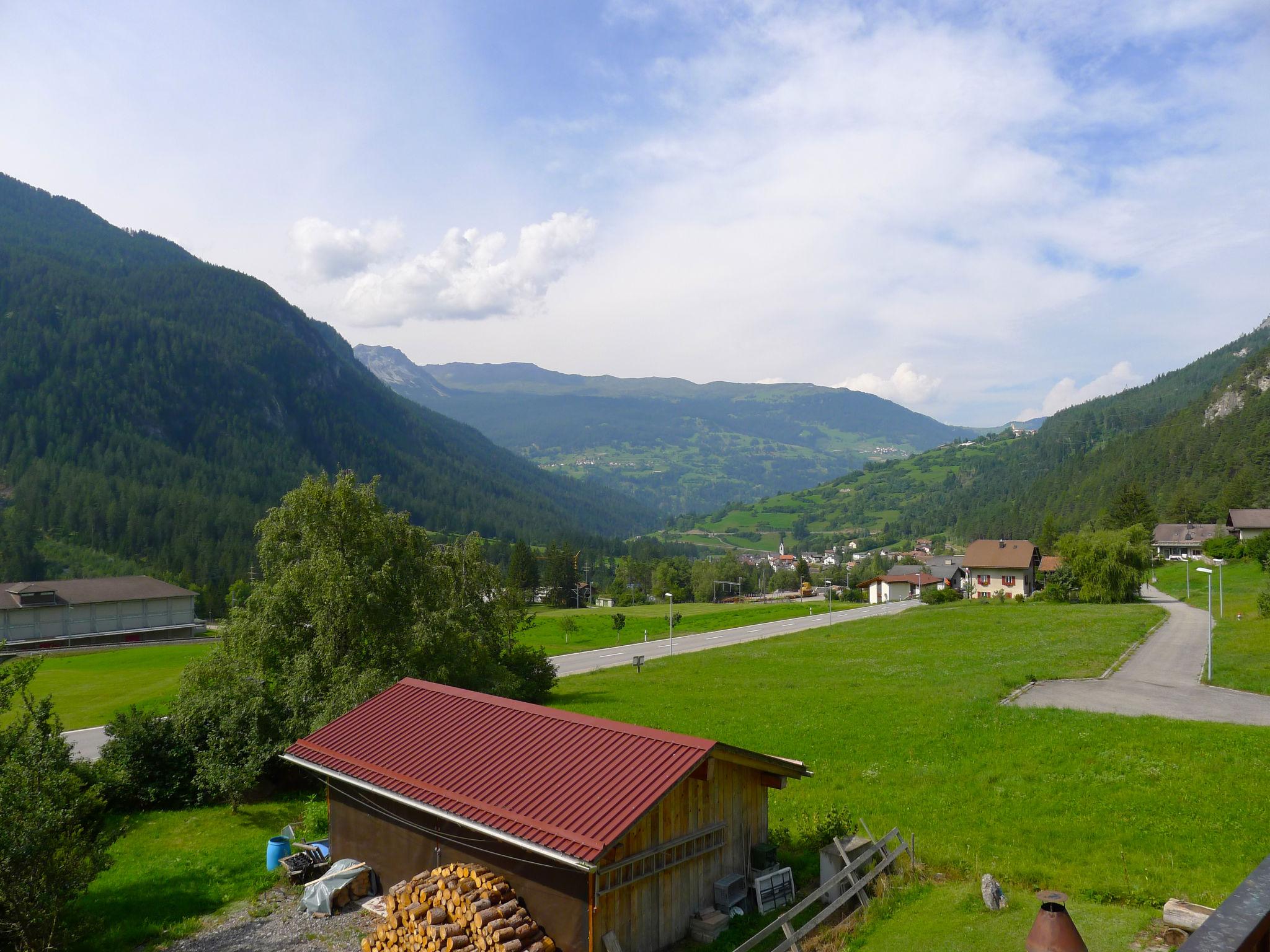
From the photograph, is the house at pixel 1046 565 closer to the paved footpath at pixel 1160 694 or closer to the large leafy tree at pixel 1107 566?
the large leafy tree at pixel 1107 566

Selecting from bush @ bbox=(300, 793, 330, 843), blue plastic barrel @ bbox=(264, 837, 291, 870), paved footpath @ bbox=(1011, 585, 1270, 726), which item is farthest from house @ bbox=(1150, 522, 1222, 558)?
blue plastic barrel @ bbox=(264, 837, 291, 870)

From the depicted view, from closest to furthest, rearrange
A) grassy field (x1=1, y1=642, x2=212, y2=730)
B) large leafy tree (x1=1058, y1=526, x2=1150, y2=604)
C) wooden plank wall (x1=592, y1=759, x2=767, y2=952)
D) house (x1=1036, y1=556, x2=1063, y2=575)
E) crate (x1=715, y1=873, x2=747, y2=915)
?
wooden plank wall (x1=592, y1=759, x2=767, y2=952) < crate (x1=715, y1=873, x2=747, y2=915) < grassy field (x1=1, y1=642, x2=212, y2=730) < large leafy tree (x1=1058, y1=526, x2=1150, y2=604) < house (x1=1036, y1=556, x2=1063, y2=575)

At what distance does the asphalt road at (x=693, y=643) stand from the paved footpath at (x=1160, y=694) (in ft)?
108

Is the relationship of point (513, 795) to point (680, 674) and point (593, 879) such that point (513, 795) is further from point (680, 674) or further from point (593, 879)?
point (680, 674)

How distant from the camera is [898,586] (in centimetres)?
12781

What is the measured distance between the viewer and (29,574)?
127 metres

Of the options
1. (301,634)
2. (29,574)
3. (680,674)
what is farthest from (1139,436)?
(29,574)

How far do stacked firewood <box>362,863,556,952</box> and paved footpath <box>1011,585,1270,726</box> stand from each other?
2649cm

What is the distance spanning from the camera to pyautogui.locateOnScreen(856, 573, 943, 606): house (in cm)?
12500

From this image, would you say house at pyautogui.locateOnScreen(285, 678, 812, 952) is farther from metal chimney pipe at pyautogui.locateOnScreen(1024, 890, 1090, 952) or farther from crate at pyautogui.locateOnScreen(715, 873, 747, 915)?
metal chimney pipe at pyautogui.locateOnScreen(1024, 890, 1090, 952)

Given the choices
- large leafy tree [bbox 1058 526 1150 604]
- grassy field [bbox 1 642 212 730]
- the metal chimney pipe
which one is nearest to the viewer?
the metal chimney pipe

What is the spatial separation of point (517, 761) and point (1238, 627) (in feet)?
179

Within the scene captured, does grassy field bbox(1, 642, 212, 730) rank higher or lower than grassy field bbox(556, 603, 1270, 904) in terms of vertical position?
lower

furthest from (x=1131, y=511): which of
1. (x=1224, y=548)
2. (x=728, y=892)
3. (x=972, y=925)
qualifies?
(x=728, y=892)
